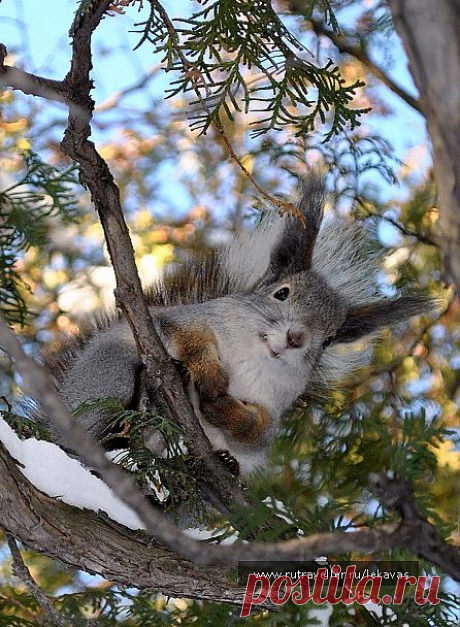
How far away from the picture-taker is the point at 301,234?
8.34ft

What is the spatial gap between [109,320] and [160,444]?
0.52m

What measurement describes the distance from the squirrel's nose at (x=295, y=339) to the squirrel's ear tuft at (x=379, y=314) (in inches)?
11.5

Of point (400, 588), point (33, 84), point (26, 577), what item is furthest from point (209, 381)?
point (33, 84)

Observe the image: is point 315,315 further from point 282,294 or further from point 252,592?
point 252,592

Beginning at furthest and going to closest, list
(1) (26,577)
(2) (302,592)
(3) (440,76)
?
(1) (26,577)
(2) (302,592)
(3) (440,76)

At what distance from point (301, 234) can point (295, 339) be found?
0.38 meters

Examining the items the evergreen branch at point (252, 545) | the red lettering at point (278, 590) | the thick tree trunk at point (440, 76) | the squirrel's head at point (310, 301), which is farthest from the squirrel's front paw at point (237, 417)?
the thick tree trunk at point (440, 76)

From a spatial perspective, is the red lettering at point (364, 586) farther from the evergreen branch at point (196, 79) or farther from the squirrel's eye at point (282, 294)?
the squirrel's eye at point (282, 294)

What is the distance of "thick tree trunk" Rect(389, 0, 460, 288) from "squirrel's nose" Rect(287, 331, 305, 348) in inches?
58.4

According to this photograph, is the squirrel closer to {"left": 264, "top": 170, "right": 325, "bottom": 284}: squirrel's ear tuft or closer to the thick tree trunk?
{"left": 264, "top": 170, "right": 325, "bottom": 284}: squirrel's ear tuft

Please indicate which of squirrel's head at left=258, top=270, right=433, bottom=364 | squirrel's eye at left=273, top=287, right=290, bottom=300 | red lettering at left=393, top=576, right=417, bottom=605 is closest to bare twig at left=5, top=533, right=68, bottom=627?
red lettering at left=393, top=576, right=417, bottom=605

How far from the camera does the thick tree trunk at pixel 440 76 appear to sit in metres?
0.80

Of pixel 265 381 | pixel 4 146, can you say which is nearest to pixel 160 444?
pixel 265 381

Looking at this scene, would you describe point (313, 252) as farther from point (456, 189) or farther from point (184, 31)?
point (456, 189)
